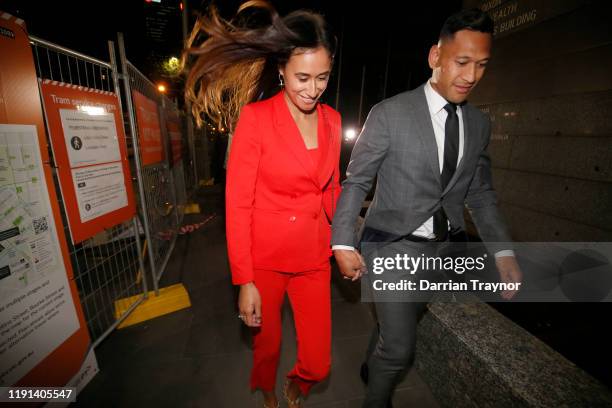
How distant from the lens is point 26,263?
183 centimetres

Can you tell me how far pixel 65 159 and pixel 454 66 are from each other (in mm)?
2679

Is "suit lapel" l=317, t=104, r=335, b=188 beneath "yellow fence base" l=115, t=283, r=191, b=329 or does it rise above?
above

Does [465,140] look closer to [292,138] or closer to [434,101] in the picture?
[434,101]

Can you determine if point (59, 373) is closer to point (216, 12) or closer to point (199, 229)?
point (216, 12)

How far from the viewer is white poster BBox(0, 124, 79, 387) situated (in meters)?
1.68

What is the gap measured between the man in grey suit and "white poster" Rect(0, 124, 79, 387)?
1874mm

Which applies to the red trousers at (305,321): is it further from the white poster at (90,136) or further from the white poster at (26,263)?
the white poster at (90,136)

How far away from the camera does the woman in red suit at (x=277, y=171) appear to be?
5.15ft

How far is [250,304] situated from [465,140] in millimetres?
1582

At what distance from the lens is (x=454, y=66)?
1657 mm

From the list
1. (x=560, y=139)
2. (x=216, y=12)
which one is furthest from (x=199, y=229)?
(x=560, y=139)

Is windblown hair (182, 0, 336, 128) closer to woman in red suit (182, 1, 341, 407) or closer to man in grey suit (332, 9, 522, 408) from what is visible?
woman in red suit (182, 1, 341, 407)

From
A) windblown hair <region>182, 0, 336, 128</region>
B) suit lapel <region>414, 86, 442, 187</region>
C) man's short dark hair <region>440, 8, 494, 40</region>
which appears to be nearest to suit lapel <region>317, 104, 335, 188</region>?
windblown hair <region>182, 0, 336, 128</region>

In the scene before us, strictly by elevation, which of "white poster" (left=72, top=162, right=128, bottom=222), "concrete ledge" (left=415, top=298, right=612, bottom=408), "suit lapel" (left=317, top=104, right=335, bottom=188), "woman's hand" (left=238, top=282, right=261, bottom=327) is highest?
"suit lapel" (left=317, top=104, right=335, bottom=188)
